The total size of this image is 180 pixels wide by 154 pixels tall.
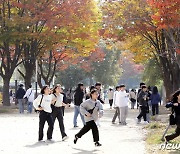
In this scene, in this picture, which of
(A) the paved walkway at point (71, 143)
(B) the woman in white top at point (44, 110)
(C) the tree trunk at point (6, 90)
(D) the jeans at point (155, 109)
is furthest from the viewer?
(C) the tree trunk at point (6, 90)

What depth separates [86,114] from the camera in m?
11.3

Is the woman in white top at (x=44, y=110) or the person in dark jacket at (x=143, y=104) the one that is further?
the person in dark jacket at (x=143, y=104)

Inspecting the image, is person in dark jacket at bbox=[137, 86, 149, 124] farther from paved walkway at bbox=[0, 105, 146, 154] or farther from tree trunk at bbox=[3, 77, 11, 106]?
tree trunk at bbox=[3, 77, 11, 106]

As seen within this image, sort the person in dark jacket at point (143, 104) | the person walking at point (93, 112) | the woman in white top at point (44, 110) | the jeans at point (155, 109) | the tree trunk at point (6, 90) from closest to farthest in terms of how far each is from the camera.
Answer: the person walking at point (93, 112) < the woman in white top at point (44, 110) < the person in dark jacket at point (143, 104) < the jeans at point (155, 109) < the tree trunk at point (6, 90)

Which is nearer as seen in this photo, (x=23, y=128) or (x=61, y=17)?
(x=23, y=128)

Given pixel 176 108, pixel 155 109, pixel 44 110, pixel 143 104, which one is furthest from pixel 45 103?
pixel 155 109

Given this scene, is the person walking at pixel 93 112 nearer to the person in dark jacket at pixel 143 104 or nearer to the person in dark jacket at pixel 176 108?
the person in dark jacket at pixel 176 108

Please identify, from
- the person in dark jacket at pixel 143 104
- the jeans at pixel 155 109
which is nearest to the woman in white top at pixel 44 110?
the person in dark jacket at pixel 143 104

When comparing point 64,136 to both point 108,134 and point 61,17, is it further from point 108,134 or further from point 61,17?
point 61,17

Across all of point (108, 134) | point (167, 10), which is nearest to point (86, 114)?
point (108, 134)

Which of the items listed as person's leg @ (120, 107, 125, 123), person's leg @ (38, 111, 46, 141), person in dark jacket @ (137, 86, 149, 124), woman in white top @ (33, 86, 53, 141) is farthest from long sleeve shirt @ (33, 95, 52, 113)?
person in dark jacket @ (137, 86, 149, 124)

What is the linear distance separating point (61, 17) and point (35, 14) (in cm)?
172

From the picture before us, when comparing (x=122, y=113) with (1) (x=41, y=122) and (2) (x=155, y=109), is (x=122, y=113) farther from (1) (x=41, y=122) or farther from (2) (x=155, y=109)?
(1) (x=41, y=122)

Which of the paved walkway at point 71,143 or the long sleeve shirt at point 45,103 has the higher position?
the long sleeve shirt at point 45,103
